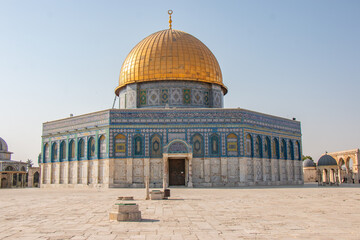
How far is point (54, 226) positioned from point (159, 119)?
73.0 ft

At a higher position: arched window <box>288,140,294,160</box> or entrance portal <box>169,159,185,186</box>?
arched window <box>288,140,294,160</box>

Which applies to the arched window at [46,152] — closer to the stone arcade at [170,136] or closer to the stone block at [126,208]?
the stone arcade at [170,136]

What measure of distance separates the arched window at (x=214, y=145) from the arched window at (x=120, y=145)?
678cm

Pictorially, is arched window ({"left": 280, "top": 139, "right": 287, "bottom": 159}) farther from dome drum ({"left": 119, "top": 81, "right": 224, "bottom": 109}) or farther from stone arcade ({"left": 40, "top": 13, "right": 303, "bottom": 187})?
dome drum ({"left": 119, "top": 81, "right": 224, "bottom": 109})

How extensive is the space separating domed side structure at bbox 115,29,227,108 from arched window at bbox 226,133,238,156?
508 centimetres

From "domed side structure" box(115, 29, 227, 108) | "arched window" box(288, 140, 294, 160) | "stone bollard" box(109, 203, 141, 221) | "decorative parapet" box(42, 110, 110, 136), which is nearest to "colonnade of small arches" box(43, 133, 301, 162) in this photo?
"decorative parapet" box(42, 110, 110, 136)

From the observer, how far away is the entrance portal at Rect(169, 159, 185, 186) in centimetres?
2992

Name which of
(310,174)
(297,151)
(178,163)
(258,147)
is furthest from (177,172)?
(310,174)

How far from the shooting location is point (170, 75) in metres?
33.4

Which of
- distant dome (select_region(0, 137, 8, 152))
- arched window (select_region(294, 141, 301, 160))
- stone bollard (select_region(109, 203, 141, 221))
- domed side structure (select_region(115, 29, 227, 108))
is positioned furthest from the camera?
distant dome (select_region(0, 137, 8, 152))

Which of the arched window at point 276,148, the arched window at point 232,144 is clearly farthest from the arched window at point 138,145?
the arched window at point 276,148

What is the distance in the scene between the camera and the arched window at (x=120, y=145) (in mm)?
29656

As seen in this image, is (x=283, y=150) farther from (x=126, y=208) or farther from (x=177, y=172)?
(x=126, y=208)

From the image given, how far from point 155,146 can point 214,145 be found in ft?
15.1
